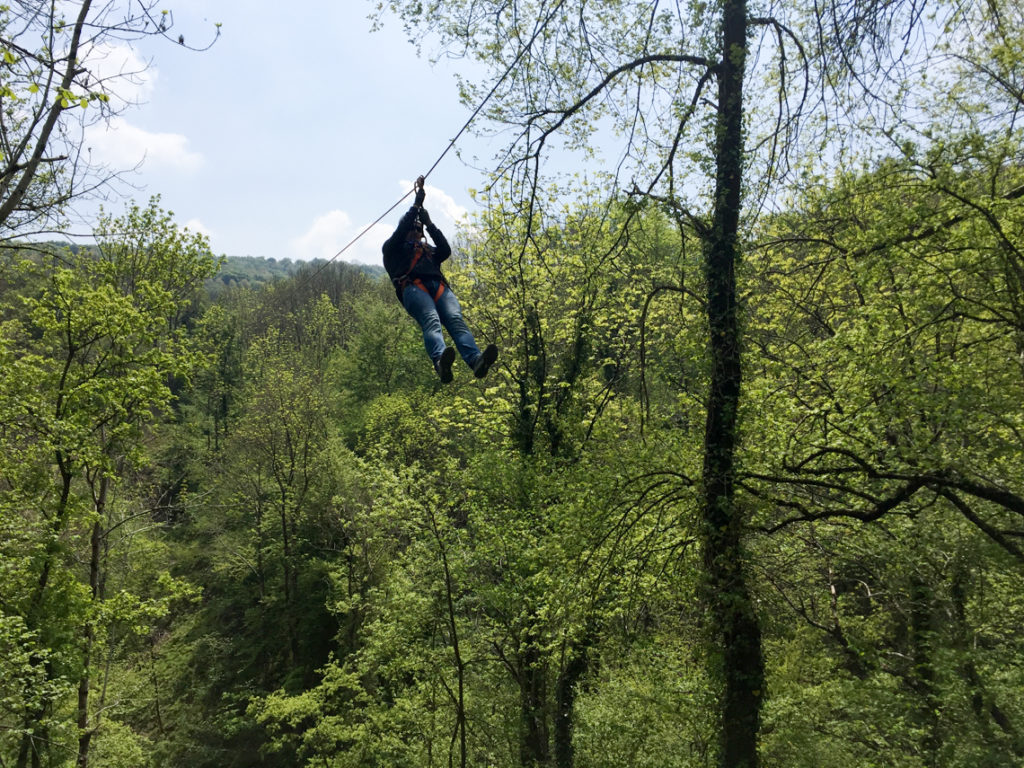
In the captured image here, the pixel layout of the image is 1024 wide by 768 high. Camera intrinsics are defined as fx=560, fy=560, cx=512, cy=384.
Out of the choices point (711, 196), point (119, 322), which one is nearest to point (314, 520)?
point (119, 322)

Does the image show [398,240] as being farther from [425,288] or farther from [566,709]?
[566,709]

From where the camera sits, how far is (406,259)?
18.5 feet

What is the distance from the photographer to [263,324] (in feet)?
146

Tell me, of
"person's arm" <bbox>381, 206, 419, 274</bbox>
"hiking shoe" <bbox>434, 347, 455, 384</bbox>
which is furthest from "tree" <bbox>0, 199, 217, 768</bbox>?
"hiking shoe" <bbox>434, 347, 455, 384</bbox>

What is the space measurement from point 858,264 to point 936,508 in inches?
107

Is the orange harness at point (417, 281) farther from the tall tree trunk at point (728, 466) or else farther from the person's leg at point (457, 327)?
the tall tree trunk at point (728, 466)

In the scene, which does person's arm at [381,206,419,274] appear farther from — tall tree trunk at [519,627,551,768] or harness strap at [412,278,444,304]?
tall tree trunk at [519,627,551,768]

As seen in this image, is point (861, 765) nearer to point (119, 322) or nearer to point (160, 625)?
point (119, 322)

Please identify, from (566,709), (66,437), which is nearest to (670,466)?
(566,709)

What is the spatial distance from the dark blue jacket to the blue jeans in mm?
85

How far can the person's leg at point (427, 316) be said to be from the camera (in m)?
5.20

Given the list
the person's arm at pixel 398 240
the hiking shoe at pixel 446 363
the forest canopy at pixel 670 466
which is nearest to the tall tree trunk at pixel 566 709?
the forest canopy at pixel 670 466

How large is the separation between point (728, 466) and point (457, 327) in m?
2.72

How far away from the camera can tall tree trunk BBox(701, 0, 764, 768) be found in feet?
15.0
